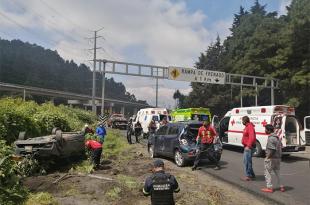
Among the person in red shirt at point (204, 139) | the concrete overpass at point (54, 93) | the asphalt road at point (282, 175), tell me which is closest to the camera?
the asphalt road at point (282, 175)

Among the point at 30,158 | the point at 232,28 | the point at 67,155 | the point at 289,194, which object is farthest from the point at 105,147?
the point at 232,28

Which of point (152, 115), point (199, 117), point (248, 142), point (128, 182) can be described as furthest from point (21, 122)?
point (152, 115)

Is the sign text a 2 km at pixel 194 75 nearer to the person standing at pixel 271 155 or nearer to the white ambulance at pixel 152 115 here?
the white ambulance at pixel 152 115

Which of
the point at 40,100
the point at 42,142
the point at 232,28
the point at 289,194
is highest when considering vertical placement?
the point at 232,28

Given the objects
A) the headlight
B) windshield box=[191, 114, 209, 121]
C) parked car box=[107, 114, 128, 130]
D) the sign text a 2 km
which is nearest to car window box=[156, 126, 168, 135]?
the headlight

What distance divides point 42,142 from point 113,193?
4316 millimetres

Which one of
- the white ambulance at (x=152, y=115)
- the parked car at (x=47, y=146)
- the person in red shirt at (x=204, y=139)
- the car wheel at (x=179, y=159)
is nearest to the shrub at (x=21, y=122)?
the parked car at (x=47, y=146)

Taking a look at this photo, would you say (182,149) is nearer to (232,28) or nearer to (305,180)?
(305,180)

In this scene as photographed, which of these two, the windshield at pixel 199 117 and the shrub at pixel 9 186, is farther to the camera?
the windshield at pixel 199 117

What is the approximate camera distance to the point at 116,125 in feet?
181

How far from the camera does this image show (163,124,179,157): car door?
1775 cm

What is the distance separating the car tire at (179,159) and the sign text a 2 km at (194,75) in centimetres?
2480

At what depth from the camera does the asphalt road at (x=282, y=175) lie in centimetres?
1120

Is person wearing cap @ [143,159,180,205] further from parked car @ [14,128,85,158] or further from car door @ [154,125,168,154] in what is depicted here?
car door @ [154,125,168,154]
